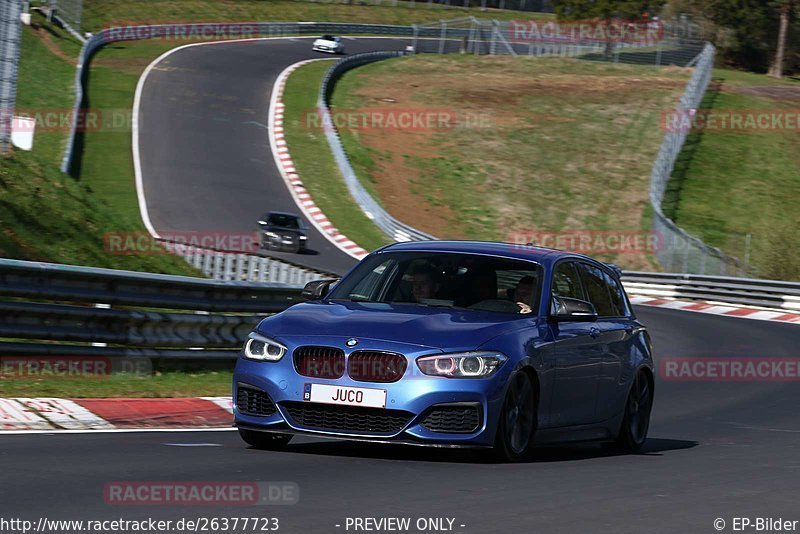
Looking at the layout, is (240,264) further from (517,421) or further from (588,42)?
(588,42)

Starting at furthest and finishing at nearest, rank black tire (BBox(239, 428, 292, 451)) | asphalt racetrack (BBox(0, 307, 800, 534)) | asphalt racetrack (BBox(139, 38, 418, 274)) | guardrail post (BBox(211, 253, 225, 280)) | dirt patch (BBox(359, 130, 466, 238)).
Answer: dirt patch (BBox(359, 130, 466, 238))
asphalt racetrack (BBox(139, 38, 418, 274))
guardrail post (BBox(211, 253, 225, 280))
black tire (BBox(239, 428, 292, 451))
asphalt racetrack (BBox(0, 307, 800, 534))

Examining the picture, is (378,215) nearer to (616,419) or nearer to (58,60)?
(58,60)

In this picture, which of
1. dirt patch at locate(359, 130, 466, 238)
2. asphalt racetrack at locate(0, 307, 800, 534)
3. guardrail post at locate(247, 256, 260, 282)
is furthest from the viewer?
dirt patch at locate(359, 130, 466, 238)

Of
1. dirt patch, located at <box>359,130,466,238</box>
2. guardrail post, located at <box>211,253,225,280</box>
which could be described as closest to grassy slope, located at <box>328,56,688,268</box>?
dirt patch, located at <box>359,130,466,238</box>

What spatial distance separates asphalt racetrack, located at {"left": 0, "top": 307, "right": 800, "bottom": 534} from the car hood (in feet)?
2.56

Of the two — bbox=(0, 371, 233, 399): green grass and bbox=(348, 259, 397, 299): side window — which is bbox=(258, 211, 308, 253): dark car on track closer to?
bbox=(0, 371, 233, 399): green grass

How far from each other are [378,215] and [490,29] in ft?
144

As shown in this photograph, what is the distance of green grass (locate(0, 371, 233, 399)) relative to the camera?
11.0 metres

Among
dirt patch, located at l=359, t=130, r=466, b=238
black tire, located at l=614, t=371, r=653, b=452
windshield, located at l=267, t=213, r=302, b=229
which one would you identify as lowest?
dirt patch, located at l=359, t=130, r=466, b=238

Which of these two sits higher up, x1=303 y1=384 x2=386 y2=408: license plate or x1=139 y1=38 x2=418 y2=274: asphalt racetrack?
x1=303 y1=384 x2=386 y2=408: license plate

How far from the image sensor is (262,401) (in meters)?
8.60

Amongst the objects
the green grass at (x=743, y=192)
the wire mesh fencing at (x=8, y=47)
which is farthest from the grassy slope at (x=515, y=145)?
the wire mesh fencing at (x=8, y=47)

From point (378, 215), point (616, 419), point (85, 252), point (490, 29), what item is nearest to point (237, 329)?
point (85, 252)

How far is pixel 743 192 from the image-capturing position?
49656 millimetres
